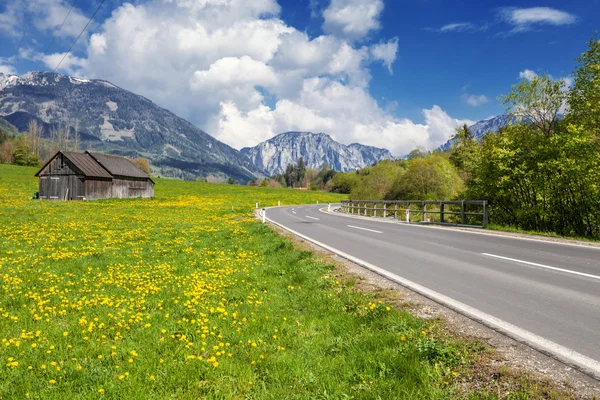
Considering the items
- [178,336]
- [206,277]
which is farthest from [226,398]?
[206,277]

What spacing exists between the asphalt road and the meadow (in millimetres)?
1471

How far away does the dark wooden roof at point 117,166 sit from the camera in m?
50.4

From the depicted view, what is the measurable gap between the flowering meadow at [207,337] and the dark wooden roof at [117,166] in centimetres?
4668

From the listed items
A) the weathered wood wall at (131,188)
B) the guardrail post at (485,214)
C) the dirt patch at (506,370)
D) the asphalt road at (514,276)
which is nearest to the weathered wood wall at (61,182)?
the weathered wood wall at (131,188)

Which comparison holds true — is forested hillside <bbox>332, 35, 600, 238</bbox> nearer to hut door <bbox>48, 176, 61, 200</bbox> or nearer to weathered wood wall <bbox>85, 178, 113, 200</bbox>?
weathered wood wall <bbox>85, 178, 113, 200</bbox>

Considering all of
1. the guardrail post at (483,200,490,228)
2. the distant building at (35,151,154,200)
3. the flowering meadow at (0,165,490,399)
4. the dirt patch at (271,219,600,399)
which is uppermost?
the distant building at (35,151,154,200)

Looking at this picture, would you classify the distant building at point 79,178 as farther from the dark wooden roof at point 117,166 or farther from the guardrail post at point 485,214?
the guardrail post at point 485,214

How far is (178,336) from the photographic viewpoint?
489cm

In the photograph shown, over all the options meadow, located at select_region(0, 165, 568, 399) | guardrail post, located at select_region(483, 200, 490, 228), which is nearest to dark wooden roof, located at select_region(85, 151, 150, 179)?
meadow, located at select_region(0, 165, 568, 399)

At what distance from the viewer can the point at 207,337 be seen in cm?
482

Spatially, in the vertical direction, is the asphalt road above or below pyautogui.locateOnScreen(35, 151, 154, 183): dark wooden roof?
below

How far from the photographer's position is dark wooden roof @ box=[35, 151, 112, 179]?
46031 millimetres

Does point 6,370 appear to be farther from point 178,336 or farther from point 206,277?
point 206,277

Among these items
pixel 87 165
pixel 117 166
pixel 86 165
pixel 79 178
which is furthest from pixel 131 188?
pixel 79 178
